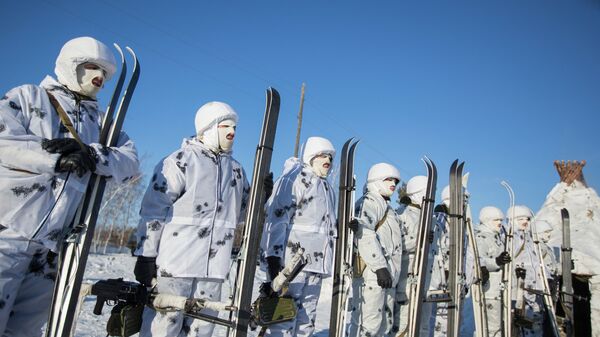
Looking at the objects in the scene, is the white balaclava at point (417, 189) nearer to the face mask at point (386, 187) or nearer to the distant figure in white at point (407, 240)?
the distant figure in white at point (407, 240)

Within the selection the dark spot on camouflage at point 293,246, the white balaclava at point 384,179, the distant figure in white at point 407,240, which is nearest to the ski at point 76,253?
the dark spot on camouflage at point 293,246

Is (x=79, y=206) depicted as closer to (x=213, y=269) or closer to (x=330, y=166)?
(x=213, y=269)

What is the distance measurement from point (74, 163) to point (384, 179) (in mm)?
4060

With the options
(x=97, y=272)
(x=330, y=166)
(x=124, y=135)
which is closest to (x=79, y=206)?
(x=124, y=135)

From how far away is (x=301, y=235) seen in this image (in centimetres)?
427

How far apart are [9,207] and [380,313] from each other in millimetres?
4023

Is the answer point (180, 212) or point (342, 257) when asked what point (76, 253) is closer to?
point (180, 212)

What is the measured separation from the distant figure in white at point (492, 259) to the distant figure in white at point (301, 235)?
367cm

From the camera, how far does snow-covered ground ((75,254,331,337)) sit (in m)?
5.03

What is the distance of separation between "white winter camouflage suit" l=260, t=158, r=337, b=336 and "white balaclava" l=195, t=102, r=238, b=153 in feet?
3.30

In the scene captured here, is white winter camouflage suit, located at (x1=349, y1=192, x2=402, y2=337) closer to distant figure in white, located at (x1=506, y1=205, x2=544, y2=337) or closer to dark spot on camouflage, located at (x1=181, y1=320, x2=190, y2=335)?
dark spot on camouflage, located at (x1=181, y1=320, x2=190, y2=335)

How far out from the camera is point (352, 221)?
15.6 feet

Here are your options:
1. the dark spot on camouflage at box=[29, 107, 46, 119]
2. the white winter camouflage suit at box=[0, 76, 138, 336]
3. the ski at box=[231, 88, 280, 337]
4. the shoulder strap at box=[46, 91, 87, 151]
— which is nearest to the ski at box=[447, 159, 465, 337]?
the ski at box=[231, 88, 280, 337]

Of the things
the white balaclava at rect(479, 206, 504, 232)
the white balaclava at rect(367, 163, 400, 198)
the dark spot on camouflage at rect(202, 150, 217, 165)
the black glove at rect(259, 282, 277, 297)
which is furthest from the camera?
the white balaclava at rect(479, 206, 504, 232)
